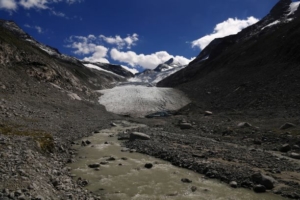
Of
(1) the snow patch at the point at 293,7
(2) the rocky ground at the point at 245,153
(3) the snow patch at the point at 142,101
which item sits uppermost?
(1) the snow patch at the point at 293,7

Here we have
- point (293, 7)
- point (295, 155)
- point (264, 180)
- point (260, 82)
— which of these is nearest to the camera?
point (264, 180)

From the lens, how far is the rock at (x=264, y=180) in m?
16.2

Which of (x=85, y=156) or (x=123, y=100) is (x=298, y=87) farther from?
(x=123, y=100)

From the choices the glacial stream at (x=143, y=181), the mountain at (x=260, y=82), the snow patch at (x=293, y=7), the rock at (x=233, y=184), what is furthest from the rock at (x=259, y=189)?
the snow patch at (x=293, y=7)

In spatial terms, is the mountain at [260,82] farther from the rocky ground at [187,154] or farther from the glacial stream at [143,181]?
the glacial stream at [143,181]

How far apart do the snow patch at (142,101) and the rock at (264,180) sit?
2076 inches

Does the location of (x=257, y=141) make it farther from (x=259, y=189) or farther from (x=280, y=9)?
(x=280, y=9)

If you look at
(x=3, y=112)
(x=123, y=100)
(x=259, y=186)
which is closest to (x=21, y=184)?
(x=259, y=186)

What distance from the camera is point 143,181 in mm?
17719

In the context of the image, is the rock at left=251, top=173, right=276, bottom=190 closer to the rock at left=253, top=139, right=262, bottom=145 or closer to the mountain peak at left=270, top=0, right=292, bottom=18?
the rock at left=253, top=139, right=262, bottom=145

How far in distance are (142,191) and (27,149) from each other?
7.93 metres

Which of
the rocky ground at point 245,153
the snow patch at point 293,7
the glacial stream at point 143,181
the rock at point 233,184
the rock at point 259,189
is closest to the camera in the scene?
the glacial stream at point 143,181

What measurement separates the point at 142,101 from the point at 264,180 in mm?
65386

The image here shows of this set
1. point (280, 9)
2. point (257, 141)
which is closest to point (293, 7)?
point (280, 9)
